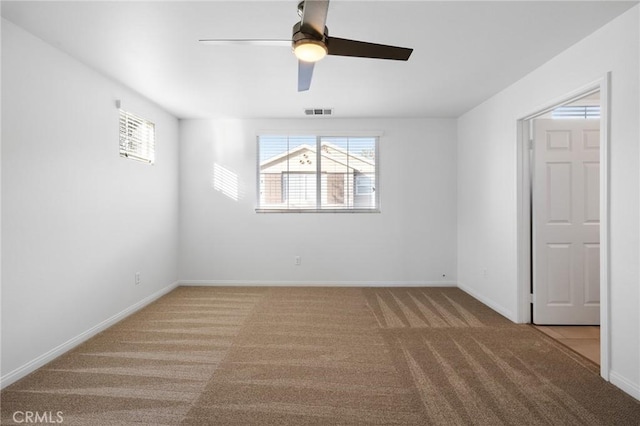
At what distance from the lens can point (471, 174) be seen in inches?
175

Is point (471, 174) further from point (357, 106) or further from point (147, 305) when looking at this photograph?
point (147, 305)

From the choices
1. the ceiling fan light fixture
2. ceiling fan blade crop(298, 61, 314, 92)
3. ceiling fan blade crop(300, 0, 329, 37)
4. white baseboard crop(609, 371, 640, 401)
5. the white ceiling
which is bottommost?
white baseboard crop(609, 371, 640, 401)

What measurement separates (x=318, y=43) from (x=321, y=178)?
3.32 metres

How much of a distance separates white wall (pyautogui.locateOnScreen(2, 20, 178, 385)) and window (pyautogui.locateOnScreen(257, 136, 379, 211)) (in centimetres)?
168

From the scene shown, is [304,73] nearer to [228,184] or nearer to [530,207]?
[530,207]

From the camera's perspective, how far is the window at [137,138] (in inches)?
140

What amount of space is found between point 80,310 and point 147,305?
1.12 meters

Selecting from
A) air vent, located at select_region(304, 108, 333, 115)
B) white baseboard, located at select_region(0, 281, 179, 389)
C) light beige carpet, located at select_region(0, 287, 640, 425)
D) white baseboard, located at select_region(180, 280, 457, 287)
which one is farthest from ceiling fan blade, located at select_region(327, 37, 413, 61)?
white baseboard, located at select_region(180, 280, 457, 287)

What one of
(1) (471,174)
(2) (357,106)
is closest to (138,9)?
(2) (357,106)

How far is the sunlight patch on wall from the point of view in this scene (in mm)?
4887

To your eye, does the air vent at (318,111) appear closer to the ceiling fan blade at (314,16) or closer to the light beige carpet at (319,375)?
the light beige carpet at (319,375)

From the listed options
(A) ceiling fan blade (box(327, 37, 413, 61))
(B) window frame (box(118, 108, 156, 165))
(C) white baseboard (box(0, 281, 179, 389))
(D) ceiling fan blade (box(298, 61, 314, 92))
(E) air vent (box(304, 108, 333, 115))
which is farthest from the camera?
(E) air vent (box(304, 108, 333, 115))

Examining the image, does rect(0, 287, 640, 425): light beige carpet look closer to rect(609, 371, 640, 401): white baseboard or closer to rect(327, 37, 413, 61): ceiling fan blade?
rect(609, 371, 640, 401): white baseboard

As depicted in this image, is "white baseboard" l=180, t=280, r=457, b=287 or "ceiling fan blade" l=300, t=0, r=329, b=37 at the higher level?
"ceiling fan blade" l=300, t=0, r=329, b=37
